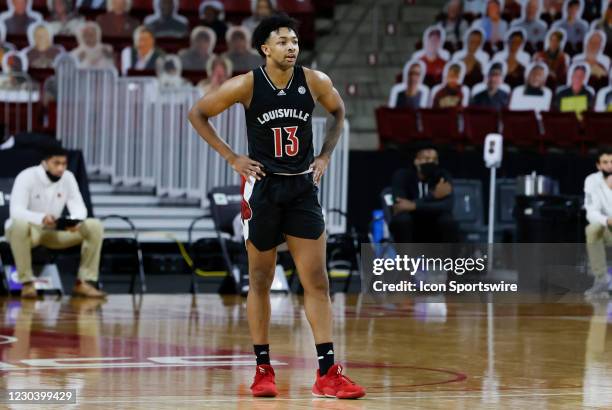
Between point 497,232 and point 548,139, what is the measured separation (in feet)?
6.66

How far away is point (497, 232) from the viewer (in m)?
16.7

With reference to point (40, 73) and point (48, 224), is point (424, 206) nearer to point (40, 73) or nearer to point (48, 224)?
point (48, 224)

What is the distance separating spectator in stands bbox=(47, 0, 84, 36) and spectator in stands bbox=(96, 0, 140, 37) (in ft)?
1.10

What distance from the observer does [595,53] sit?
19.4 m

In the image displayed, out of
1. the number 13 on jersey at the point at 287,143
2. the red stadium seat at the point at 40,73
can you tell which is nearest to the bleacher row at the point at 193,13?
the red stadium seat at the point at 40,73

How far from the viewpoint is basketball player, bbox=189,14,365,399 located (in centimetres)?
680

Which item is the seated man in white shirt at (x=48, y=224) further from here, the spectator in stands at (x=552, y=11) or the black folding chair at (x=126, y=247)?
the spectator in stands at (x=552, y=11)

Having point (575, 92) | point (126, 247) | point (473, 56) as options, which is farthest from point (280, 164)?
point (473, 56)

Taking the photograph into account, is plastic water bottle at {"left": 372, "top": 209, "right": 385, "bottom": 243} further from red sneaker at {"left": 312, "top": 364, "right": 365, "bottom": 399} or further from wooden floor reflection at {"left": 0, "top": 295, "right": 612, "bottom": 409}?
red sneaker at {"left": 312, "top": 364, "right": 365, "bottom": 399}

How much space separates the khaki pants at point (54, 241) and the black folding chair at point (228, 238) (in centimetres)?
101

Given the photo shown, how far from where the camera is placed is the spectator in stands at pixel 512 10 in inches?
809

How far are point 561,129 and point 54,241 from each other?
727cm

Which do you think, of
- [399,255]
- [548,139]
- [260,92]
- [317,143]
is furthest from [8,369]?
[548,139]

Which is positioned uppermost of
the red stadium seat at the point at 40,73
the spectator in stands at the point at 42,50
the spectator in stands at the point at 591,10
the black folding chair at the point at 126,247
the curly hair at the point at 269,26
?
the spectator in stands at the point at 591,10
